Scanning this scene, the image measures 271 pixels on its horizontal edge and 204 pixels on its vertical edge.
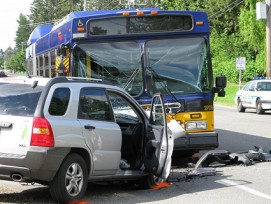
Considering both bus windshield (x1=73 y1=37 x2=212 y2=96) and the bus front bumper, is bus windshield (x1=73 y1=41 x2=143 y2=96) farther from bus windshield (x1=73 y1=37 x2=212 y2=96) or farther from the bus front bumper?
the bus front bumper

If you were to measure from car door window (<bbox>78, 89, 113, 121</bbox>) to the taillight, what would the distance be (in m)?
0.68

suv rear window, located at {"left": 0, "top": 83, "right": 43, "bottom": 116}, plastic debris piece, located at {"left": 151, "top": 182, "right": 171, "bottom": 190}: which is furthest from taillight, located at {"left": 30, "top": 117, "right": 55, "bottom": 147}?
plastic debris piece, located at {"left": 151, "top": 182, "right": 171, "bottom": 190}

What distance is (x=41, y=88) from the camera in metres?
7.19

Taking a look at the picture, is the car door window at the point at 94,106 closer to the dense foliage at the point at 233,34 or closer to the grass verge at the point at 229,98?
the grass verge at the point at 229,98

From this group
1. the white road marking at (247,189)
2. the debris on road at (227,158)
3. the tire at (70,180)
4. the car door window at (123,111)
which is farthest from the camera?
the debris on road at (227,158)

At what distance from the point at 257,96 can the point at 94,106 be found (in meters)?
20.3

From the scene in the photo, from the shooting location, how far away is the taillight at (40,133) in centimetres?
678

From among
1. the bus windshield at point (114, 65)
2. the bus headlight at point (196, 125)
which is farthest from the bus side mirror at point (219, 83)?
the bus windshield at point (114, 65)

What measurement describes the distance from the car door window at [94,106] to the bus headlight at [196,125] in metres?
2.70

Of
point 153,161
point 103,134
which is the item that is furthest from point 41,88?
point 153,161

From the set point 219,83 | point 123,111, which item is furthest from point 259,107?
point 123,111

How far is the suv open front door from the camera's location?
8.02 m

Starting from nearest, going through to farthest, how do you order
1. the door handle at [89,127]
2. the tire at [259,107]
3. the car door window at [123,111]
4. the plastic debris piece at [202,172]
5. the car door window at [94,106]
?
→ the door handle at [89,127]
the car door window at [94,106]
the car door window at [123,111]
the plastic debris piece at [202,172]
the tire at [259,107]

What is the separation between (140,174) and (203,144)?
228 cm
